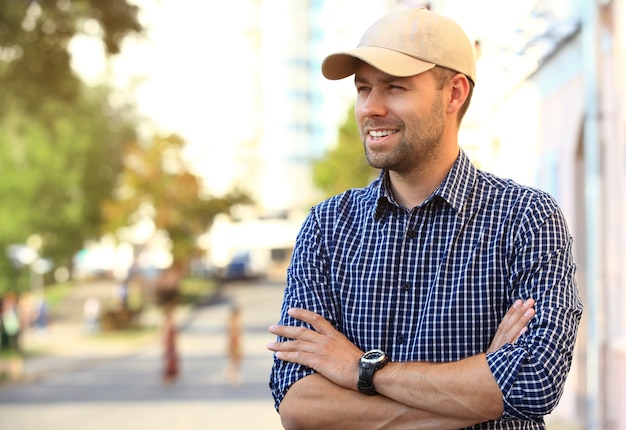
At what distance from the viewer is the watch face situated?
2656mm

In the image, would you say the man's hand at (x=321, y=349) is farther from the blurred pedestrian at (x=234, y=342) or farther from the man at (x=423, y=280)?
the blurred pedestrian at (x=234, y=342)

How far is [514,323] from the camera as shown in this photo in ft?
8.44

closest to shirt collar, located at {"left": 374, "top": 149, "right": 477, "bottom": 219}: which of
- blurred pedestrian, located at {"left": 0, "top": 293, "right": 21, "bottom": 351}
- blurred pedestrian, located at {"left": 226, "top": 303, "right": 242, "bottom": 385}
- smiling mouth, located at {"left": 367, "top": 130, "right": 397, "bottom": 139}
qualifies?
smiling mouth, located at {"left": 367, "top": 130, "right": 397, "bottom": 139}

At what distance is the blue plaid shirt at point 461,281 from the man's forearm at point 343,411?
0.19ft

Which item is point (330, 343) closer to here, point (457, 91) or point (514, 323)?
point (514, 323)

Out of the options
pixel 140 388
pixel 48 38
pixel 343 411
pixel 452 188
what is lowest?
pixel 140 388

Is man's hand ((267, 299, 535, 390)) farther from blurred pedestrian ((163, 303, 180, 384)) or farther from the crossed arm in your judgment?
blurred pedestrian ((163, 303, 180, 384))

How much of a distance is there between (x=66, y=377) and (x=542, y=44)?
1759 centimetres

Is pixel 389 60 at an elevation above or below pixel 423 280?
above

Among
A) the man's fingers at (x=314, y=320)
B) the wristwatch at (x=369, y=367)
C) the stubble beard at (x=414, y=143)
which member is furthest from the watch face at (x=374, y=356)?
the stubble beard at (x=414, y=143)

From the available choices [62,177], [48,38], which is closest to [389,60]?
[48,38]

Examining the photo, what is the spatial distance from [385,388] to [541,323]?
0.37 metres

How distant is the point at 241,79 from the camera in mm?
101062

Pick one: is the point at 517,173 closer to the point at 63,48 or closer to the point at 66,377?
the point at 63,48
